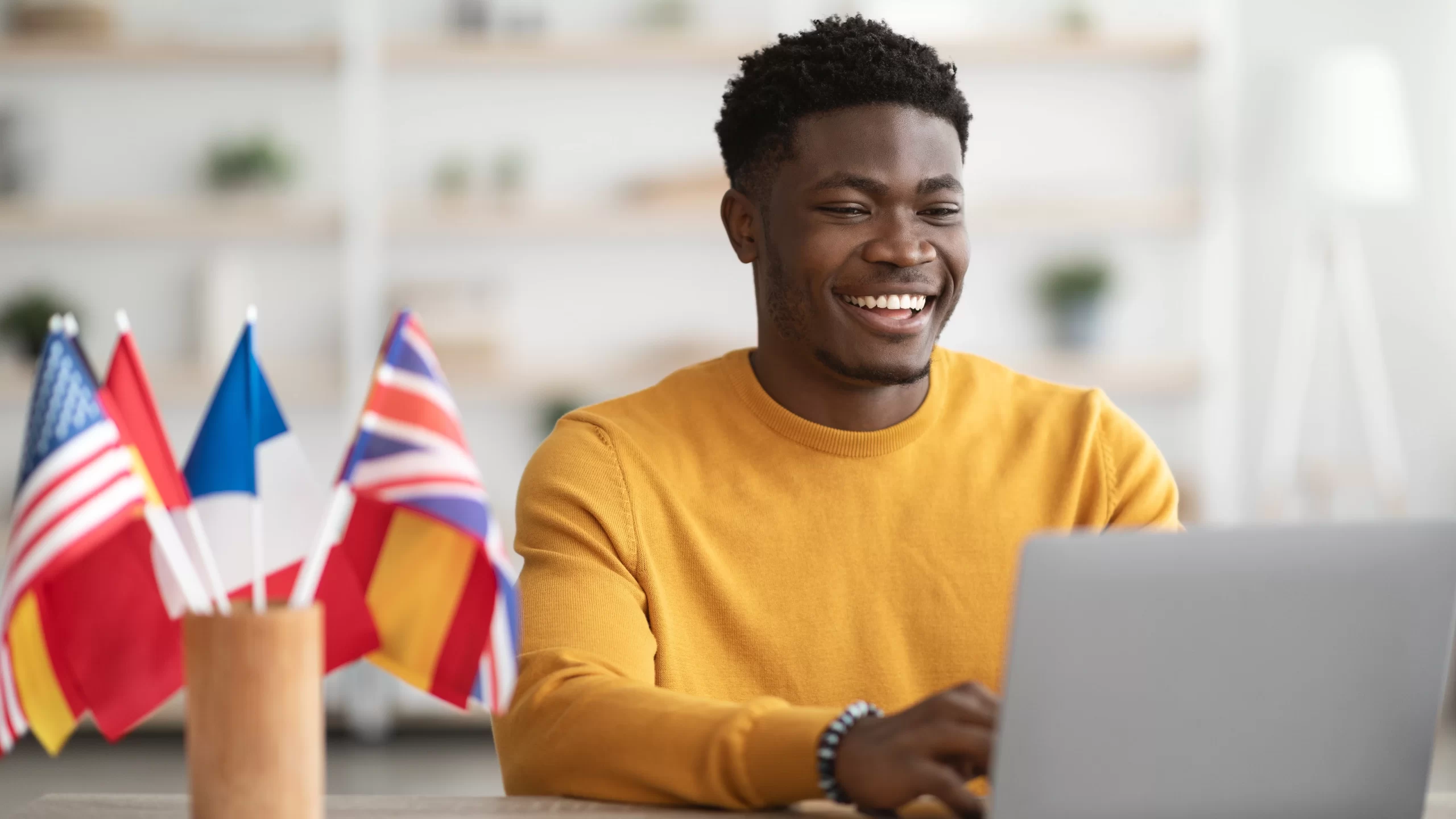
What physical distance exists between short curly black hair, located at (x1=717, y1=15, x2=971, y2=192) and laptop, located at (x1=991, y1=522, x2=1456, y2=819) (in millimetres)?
716

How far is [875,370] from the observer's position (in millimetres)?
1383

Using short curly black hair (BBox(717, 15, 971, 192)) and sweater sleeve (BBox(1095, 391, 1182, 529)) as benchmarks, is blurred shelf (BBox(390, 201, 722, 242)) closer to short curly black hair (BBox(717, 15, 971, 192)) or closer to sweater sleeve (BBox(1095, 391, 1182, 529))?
short curly black hair (BBox(717, 15, 971, 192))

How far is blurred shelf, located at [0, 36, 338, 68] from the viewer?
12.1 ft

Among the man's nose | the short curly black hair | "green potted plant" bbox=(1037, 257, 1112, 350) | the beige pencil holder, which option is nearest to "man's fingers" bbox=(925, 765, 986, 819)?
the beige pencil holder

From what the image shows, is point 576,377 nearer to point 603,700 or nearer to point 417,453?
point 603,700

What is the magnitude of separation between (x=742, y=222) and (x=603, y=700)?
0.62m

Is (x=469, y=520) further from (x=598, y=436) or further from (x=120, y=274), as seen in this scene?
(x=120, y=274)

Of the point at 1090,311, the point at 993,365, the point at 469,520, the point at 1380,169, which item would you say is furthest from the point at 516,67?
the point at 469,520

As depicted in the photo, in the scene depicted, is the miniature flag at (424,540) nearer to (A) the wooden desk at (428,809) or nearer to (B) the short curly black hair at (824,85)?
(A) the wooden desk at (428,809)

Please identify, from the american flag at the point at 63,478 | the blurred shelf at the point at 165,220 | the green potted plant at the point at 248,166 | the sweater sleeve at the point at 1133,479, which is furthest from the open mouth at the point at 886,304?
the green potted plant at the point at 248,166

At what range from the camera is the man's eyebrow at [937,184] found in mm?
1357

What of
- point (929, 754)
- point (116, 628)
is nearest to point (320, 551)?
point (116, 628)

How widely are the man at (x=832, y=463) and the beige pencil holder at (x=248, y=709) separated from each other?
39cm

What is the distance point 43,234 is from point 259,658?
3404 mm
